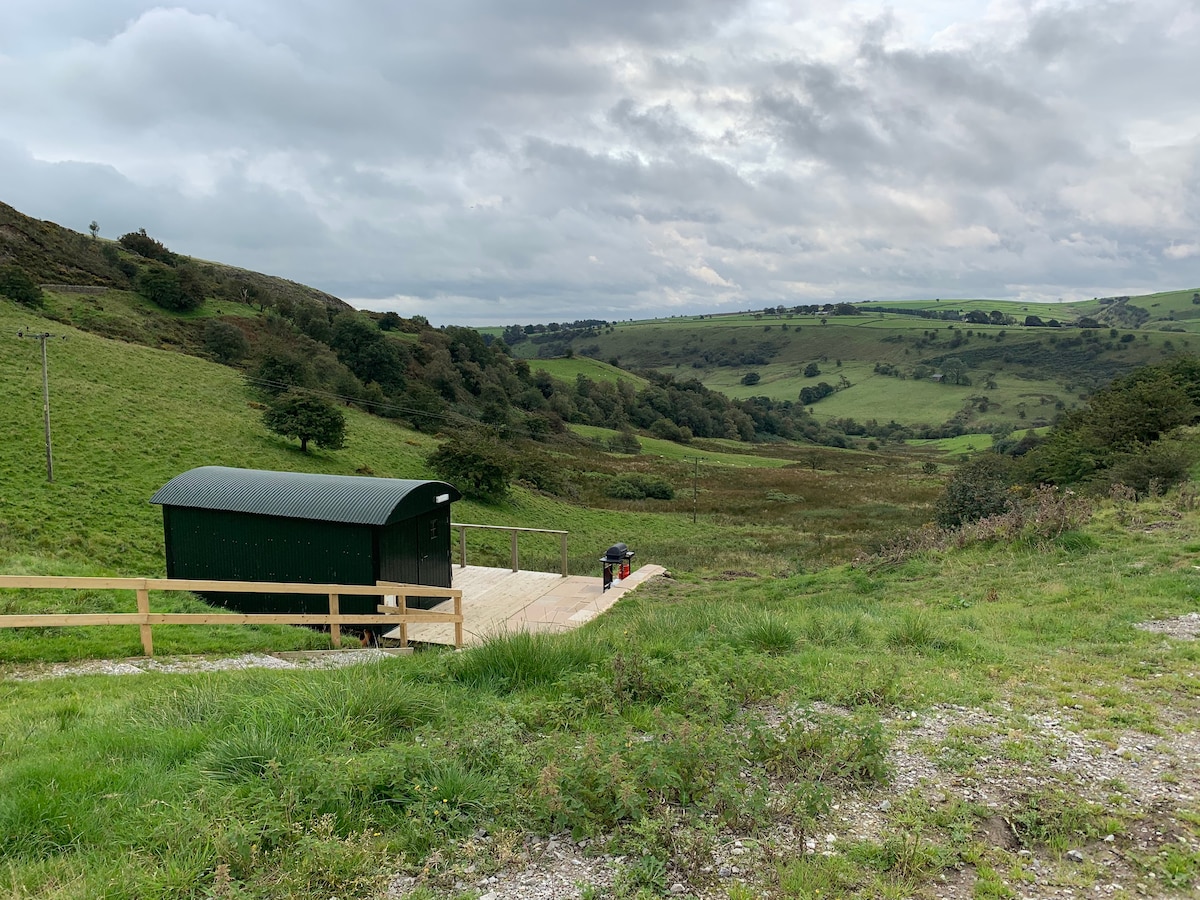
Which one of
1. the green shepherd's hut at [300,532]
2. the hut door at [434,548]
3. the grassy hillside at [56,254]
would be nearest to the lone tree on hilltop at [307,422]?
the green shepherd's hut at [300,532]

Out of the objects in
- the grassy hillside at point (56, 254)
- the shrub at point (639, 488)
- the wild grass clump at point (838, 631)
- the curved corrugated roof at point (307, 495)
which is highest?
the grassy hillside at point (56, 254)

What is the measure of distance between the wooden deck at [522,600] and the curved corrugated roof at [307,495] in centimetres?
224

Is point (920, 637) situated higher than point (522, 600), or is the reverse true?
point (920, 637)

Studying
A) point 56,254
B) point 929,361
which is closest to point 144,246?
point 56,254

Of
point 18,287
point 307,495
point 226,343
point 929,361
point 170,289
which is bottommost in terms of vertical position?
point 307,495

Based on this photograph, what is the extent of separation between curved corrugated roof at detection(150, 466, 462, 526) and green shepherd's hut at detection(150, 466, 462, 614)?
2 cm

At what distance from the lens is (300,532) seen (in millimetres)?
12523

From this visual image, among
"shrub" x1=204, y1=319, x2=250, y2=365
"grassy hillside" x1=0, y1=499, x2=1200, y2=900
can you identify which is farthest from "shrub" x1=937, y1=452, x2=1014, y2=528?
"shrub" x1=204, y1=319, x2=250, y2=365

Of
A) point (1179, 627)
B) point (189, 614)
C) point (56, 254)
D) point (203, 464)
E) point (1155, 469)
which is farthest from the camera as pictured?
point (56, 254)

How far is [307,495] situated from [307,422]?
20006mm

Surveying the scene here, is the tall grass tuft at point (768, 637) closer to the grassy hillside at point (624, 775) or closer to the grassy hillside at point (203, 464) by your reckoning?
the grassy hillside at point (624, 775)

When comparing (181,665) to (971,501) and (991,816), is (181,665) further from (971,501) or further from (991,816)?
(971,501)

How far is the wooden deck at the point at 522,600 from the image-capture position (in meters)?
11.8

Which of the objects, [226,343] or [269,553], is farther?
[226,343]
